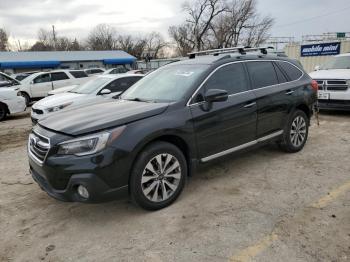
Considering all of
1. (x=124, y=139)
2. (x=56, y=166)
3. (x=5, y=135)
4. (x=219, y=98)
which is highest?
(x=219, y=98)

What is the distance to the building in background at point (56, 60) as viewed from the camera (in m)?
39.3

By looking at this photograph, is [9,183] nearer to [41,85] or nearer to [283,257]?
[283,257]

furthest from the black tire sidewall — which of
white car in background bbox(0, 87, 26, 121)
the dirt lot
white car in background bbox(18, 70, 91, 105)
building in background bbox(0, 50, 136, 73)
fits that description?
building in background bbox(0, 50, 136, 73)

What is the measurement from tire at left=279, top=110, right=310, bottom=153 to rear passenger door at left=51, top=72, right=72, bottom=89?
14.0m

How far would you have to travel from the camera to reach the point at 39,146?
12.5 ft

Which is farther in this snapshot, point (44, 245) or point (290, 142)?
point (290, 142)

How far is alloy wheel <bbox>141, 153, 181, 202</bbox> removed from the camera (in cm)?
377

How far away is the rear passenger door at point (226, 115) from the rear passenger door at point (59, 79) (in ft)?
46.3

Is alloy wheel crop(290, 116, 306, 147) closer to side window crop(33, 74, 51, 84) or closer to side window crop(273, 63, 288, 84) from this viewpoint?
side window crop(273, 63, 288, 84)

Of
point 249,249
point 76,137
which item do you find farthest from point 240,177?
point 76,137

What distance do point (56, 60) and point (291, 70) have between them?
135ft

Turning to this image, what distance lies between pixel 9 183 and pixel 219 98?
3471 mm

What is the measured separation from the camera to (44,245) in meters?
3.37

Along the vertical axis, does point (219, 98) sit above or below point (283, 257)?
above
